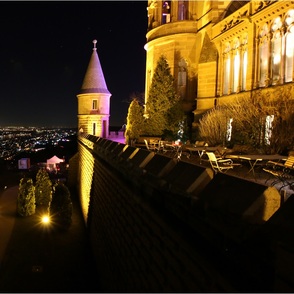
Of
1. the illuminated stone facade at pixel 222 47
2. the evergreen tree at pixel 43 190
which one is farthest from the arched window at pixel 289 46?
the evergreen tree at pixel 43 190

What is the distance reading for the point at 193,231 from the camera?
4.43m

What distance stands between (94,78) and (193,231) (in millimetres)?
43708

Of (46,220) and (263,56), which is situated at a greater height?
(263,56)

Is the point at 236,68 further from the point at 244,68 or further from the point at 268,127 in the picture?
the point at 268,127

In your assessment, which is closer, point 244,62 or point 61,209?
point 61,209

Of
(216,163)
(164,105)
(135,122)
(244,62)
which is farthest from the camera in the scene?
(135,122)

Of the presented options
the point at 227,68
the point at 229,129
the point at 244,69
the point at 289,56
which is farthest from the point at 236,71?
the point at 289,56

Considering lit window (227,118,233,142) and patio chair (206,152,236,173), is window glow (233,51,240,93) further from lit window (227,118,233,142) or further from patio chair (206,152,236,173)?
patio chair (206,152,236,173)

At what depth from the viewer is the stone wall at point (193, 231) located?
10.7 feet

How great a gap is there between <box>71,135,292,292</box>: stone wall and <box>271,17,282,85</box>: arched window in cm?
1337

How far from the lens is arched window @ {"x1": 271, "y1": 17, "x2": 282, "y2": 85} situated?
744 inches

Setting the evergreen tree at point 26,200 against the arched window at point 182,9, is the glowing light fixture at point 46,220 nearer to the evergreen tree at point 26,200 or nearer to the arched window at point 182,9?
the evergreen tree at point 26,200

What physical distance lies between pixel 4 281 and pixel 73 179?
22.7m

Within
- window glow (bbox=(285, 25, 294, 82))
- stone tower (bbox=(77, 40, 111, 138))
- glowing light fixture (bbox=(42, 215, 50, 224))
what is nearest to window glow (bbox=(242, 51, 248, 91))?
window glow (bbox=(285, 25, 294, 82))
